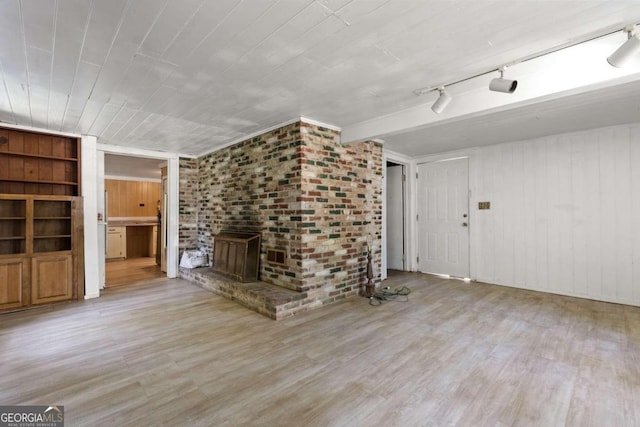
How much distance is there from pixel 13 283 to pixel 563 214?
778 cm

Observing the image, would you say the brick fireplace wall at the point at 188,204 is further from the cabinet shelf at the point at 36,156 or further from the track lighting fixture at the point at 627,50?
the track lighting fixture at the point at 627,50

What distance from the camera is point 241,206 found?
4.71 meters

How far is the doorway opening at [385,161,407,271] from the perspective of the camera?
20.3ft

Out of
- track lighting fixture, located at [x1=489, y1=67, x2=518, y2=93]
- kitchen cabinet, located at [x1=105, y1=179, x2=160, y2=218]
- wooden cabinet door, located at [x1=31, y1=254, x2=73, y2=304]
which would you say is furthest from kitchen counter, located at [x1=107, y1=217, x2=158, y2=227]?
track lighting fixture, located at [x1=489, y1=67, x2=518, y2=93]

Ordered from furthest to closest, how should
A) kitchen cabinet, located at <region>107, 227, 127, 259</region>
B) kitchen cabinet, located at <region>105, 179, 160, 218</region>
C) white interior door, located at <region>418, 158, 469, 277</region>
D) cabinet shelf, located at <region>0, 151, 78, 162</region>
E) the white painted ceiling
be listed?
kitchen cabinet, located at <region>105, 179, 160, 218</region>
kitchen cabinet, located at <region>107, 227, 127, 259</region>
white interior door, located at <region>418, 158, 469, 277</region>
cabinet shelf, located at <region>0, 151, 78, 162</region>
the white painted ceiling

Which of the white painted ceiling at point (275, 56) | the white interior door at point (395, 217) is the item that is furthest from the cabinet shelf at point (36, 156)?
the white interior door at point (395, 217)

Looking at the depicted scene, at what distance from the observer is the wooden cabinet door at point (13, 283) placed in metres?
3.69

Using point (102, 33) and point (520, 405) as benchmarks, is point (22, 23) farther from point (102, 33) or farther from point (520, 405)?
point (520, 405)

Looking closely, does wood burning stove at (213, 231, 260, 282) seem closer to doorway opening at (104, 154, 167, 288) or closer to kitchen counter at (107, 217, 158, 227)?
doorway opening at (104, 154, 167, 288)

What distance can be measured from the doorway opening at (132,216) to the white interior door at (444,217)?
6142mm

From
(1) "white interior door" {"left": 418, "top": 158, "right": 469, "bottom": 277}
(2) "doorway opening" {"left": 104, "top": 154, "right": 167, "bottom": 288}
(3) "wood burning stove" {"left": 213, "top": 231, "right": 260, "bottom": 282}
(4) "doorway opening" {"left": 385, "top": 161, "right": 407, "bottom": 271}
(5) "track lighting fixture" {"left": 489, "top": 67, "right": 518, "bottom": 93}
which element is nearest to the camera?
(5) "track lighting fixture" {"left": 489, "top": 67, "right": 518, "bottom": 93}

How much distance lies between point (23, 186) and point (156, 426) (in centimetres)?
440

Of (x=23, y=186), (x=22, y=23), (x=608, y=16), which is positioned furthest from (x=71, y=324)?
(x=608, y=16)

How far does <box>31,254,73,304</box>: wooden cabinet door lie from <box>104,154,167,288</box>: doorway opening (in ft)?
8.80
